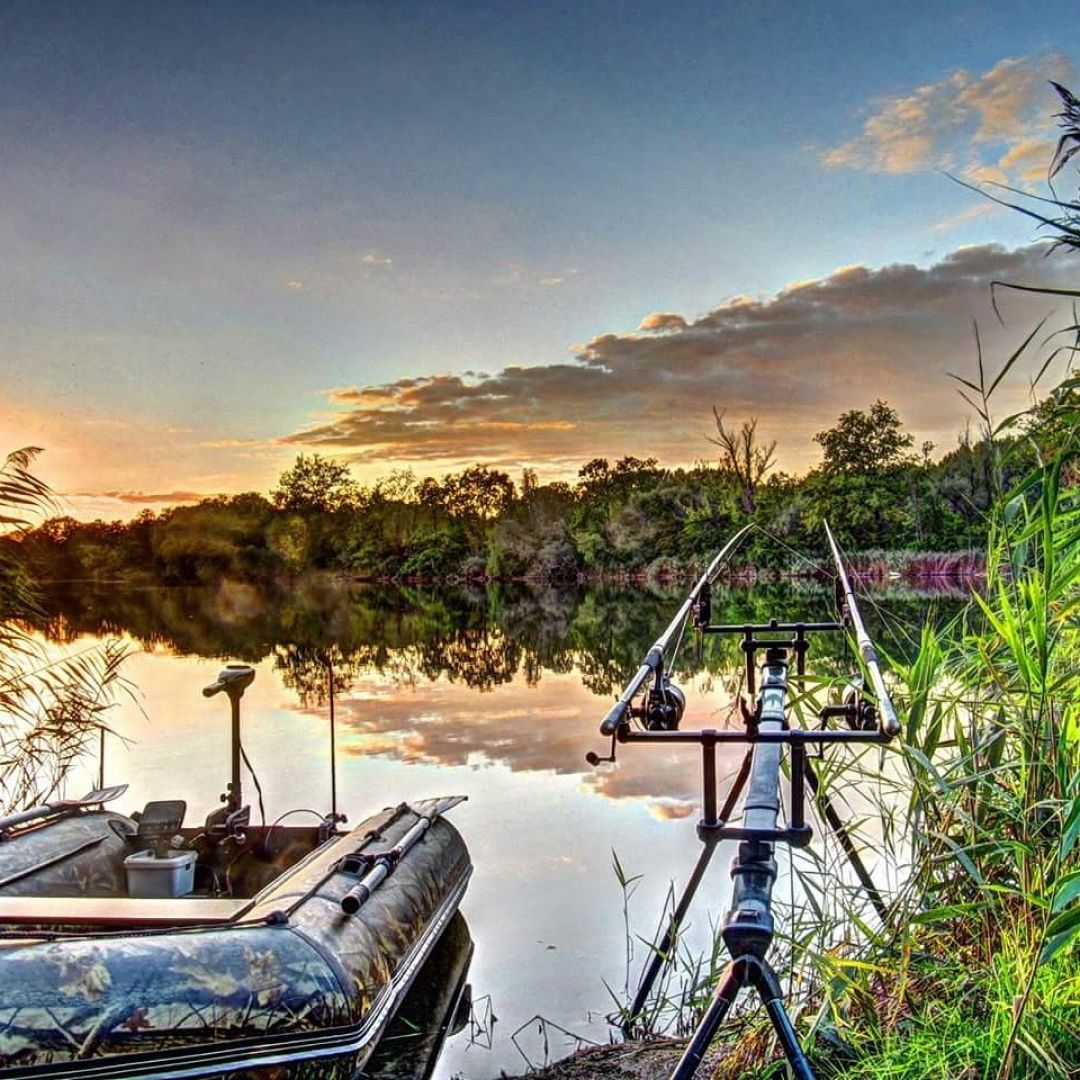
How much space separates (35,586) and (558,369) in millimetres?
26693

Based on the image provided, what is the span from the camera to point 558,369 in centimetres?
3141

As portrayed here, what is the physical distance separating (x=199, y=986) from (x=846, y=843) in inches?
74.0

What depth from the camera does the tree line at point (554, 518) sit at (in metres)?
31.0

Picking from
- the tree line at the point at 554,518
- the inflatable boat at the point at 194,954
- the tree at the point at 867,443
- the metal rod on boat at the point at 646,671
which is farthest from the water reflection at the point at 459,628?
the tree at the point at 867,443

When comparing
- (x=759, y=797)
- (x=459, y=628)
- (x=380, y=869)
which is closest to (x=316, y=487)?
(x=459, y=628)

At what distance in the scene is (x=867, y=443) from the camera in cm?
3566

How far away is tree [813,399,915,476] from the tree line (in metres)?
0.05

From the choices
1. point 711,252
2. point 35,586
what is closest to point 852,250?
point 711,252

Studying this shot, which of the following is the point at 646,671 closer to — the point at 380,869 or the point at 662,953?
the point at 662,953

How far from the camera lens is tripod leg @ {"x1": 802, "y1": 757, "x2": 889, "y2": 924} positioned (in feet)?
8.72

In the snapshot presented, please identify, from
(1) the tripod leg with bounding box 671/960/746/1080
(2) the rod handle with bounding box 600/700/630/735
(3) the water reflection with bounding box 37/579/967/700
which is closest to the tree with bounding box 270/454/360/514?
(3) the water reflection with bounding box 37/579/967/700

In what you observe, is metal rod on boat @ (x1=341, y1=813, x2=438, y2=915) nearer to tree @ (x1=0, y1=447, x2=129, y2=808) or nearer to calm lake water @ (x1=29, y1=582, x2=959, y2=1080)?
→ calm lake water @ (x1=29, y1=582, x2=959, y2=1080)

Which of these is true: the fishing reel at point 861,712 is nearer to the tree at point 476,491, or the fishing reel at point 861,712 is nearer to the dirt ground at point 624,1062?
the dirt ground at point 624,1062

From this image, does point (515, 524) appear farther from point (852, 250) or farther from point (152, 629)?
point (852, 250)
